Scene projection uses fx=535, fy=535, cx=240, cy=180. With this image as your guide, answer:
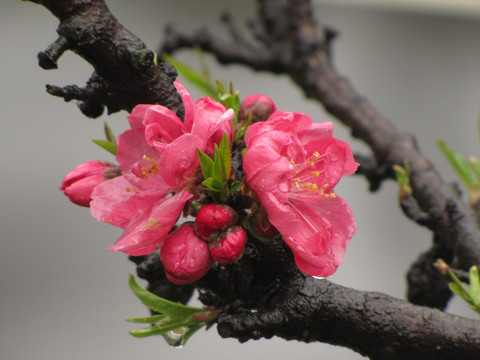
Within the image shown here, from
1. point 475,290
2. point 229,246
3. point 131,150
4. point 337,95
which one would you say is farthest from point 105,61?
point 337,95

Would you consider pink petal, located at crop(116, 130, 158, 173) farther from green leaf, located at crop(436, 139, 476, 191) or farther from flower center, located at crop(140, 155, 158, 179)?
green leaf, located at crop(436, 139, 476, 191)

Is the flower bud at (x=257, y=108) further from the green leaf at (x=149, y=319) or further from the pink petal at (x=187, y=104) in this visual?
the green leaf at (x=149, y=319)

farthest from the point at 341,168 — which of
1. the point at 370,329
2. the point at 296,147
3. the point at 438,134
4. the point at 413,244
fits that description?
the point at 438,134

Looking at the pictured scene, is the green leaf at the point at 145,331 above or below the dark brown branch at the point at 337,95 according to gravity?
below

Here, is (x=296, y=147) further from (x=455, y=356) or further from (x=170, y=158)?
(x=455, y=356)

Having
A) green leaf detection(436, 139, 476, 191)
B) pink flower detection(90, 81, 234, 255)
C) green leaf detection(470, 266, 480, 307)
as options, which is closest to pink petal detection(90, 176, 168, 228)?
pink flower detection(90, 81, 234, 255)

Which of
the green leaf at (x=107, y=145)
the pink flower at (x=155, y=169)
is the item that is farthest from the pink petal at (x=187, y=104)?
the green leaf at (x=107, y=145)

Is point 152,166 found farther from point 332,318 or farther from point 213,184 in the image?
point 332,318
